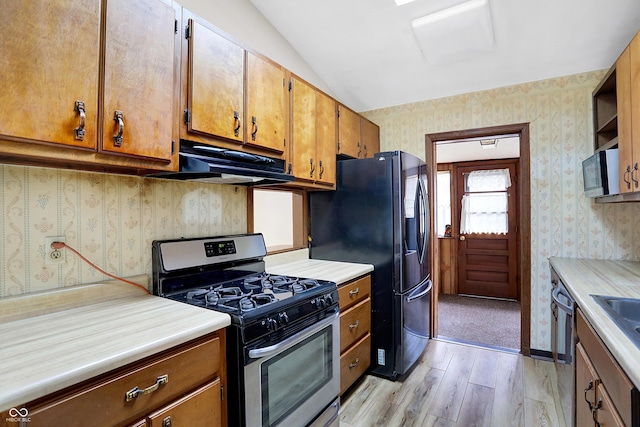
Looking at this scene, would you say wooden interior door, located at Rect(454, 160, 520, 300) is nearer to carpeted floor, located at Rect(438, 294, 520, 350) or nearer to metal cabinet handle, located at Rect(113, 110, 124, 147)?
carpeted floor, located at Rect(438, 294, 520, 350)

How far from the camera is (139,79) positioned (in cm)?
132

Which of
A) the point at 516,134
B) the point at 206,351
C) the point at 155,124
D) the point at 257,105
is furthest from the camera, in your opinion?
the point at 516,134

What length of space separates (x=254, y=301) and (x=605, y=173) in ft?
7.49

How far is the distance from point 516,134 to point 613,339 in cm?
239

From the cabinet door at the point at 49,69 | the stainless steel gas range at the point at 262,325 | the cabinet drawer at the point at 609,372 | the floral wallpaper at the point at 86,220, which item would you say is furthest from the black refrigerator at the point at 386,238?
the cabinet door at the point at 49,69

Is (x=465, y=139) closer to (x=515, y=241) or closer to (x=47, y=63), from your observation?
(x=515, y=241)

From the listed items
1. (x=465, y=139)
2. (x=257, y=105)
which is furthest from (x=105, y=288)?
(x=465, y=139)

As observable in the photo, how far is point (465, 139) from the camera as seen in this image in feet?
10.5

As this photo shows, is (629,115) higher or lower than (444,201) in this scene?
higher

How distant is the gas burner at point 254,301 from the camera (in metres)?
1.41

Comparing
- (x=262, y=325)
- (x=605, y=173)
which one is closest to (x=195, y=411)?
(x=262, y=325)

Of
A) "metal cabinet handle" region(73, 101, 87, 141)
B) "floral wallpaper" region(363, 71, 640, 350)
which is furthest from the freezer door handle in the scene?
"metal cabinet handle" region(73, 101, 87, 141)

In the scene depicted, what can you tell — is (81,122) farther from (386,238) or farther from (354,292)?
(386,238)

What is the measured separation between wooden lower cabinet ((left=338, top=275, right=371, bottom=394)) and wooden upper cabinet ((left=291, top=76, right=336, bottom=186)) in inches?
32.4
